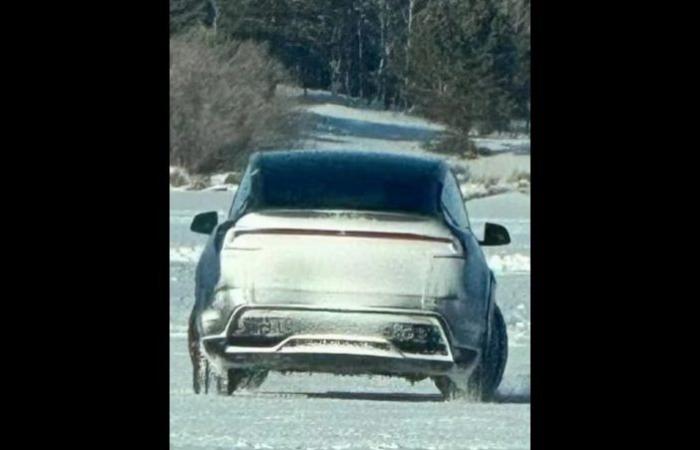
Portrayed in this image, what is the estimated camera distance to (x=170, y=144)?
573 centimetres

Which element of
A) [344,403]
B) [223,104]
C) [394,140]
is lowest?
[344,403]

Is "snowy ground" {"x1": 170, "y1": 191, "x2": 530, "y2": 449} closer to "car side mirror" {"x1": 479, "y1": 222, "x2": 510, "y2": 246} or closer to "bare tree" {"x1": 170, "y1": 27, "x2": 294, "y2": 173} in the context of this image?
"car side mirror" {"x1": 479, "y1": 222, "x2": 510, "y2": 246}

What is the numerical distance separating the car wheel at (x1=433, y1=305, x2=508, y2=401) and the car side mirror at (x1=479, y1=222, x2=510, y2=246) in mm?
206

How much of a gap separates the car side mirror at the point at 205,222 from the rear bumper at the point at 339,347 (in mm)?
279

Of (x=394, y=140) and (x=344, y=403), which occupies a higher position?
(x=394, y=140)

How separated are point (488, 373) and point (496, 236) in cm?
44

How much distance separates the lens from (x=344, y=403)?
18.7 feet

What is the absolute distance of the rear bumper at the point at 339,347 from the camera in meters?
5.62

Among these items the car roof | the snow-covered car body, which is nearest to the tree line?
the car roof

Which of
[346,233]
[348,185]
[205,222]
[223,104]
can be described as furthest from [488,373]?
[223,104]

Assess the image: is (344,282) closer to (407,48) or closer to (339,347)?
(339,347)

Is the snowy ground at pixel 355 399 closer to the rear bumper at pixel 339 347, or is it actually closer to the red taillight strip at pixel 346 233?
the rear bumper at pixel 339 347
